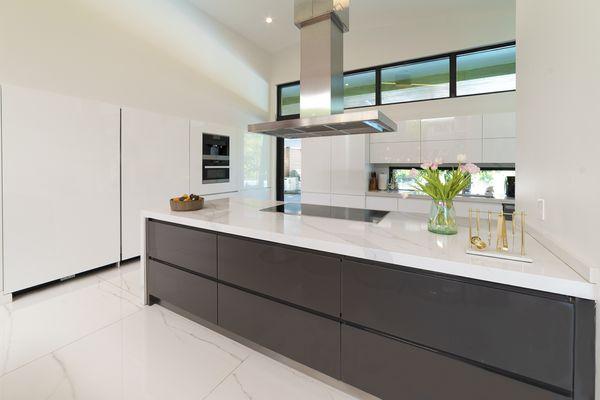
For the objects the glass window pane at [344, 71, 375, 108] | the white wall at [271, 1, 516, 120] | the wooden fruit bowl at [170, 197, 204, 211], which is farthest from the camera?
the glass window pane at [344, 71, 375, 108]

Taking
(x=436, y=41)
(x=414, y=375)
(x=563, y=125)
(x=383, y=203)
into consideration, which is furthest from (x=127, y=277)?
(x=436, y=41)

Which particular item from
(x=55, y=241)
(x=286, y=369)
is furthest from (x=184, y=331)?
(x=55, y=241)

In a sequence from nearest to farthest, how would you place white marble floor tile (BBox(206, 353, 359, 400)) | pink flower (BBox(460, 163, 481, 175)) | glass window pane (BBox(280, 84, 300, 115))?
pink flower (BBox(460, 163, 481, 175)) → white marble floor tile (BBox(206, 353, 359, 400)) → glass window pane (BBox(280, 84, 300, 115))

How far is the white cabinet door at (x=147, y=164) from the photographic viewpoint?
3.27 meters

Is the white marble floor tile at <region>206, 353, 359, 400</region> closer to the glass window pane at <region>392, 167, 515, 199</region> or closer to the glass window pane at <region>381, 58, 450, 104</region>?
the glass window pane at <region>392, 167, 515, 199</region>

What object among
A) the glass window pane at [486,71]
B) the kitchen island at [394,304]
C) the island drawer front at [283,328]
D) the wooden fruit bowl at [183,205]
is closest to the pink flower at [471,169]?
the kitchen island at [394,304]

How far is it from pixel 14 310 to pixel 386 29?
18.2ft

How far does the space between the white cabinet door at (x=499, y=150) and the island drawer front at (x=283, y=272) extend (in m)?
3.10

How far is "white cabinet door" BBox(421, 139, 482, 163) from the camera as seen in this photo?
3593mm

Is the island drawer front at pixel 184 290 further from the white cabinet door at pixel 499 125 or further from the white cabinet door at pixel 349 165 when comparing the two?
the white cabinet door at pixel 499 125

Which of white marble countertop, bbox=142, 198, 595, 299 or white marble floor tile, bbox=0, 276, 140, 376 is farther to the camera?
white marble floor tile, bbox=0, 276, 140, 376

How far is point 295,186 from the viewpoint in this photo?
5902 millimetres

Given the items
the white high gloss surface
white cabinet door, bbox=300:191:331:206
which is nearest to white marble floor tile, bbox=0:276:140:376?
the white high gloss surface

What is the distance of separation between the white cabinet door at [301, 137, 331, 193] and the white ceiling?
1.85 metres
